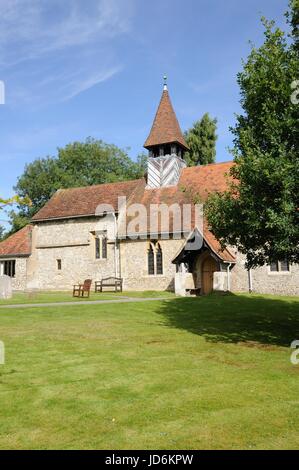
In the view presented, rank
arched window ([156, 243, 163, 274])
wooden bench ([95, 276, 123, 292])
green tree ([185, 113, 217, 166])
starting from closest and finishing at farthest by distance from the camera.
Answer: 1. arched window ([156, 243, 163, 274])
2. wooden bench ([95, 276, 123, 292])
3. green tree ([185, 113, 217, 166])

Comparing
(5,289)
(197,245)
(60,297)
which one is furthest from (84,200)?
(197,245)

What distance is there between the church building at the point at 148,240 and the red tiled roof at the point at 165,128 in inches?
3.1

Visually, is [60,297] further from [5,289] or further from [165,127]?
[165,127]

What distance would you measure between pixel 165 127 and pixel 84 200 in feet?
27.6

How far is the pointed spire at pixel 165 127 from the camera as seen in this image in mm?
31219

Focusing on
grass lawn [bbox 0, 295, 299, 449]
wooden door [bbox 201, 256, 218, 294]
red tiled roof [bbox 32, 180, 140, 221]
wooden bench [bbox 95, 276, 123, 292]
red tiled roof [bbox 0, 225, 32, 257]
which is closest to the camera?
grass lawn [bbox 0, 295, 299, 449]

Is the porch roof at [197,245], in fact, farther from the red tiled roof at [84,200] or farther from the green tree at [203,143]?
the green tree at [203,143]

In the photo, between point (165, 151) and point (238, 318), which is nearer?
point (238, 318)

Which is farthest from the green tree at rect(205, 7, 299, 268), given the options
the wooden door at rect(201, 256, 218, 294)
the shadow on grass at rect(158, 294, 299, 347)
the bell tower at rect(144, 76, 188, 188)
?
the bell tower at rect(144, 76, 188, 188)

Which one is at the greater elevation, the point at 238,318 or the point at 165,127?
the point at 165,127

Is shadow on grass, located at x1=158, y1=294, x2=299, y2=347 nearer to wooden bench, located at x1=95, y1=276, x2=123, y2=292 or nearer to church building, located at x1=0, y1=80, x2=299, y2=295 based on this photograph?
church building, located at x1=0, y1=80, x2=299, y2=295

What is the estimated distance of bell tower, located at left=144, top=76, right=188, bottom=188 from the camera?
101 ft

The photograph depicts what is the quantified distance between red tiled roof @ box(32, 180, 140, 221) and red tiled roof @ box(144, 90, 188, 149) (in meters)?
3.52

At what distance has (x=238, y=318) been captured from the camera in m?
15.5
